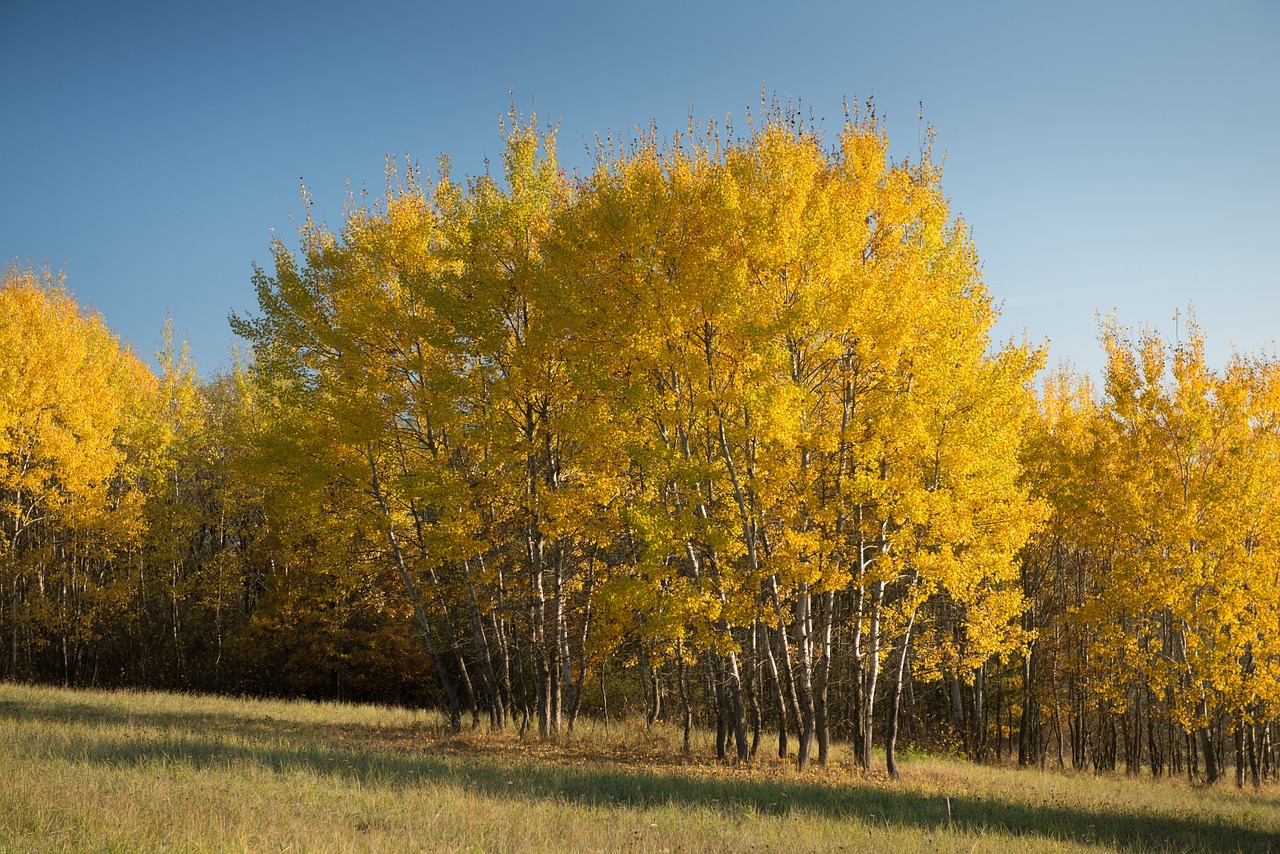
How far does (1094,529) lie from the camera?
728 inches

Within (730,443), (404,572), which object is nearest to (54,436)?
(404,572)

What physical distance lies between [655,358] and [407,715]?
38.1 ft

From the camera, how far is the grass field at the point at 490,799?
21.8 feet

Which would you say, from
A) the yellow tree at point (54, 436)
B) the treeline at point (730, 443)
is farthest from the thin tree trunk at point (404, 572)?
the yellow tree at point (54, 436)

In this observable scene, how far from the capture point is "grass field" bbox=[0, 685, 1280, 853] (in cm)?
665

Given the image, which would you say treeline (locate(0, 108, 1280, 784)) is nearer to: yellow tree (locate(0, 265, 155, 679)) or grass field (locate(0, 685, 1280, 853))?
yellow tree (locate(0, 265, 155, 679))

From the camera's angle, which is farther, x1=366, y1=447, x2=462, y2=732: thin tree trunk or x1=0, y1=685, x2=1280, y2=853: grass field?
x1=366, y1=447, x2=462, y2=732: thin tree trunk

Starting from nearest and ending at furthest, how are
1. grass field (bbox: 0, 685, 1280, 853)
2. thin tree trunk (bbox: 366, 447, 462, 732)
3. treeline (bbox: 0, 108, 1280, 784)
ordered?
grass field (bbox: 0, 685, 1280, 853) → treeline (bbox: 0, 108, 1280, 784) → thin tree trunk (bbox: 366, 447, 462, 732)

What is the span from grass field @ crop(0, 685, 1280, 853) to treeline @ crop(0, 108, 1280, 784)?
1832 mm

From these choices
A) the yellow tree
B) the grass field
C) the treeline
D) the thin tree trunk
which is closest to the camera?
the grass field

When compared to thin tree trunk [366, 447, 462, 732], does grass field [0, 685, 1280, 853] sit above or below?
below

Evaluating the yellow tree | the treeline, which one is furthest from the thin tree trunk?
the yellow tree

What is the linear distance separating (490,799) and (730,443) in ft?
22.4

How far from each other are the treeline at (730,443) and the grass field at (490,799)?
1.83 m
